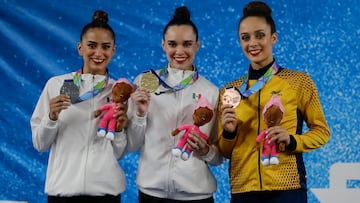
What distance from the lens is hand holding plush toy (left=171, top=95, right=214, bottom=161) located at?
231 cm

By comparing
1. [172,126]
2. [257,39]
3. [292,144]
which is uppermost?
[257,39]

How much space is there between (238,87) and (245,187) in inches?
15.7

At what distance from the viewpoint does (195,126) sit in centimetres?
236

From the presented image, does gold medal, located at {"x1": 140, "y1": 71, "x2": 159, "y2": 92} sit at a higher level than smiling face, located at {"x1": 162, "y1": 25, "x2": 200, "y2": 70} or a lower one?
lower

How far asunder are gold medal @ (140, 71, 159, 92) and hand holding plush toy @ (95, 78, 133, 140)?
0.25ft

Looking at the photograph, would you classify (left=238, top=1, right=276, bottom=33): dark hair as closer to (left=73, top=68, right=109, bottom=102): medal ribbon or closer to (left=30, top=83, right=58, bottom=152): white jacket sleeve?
(left=73, top=68, right=109, bottom=102): medal ribbon

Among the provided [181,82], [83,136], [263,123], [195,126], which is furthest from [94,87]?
[263,123]

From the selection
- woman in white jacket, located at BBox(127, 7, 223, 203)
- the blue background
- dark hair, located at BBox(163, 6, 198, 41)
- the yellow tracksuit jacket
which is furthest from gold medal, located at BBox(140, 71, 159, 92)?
the blue background

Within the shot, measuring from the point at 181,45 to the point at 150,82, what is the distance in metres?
0.20

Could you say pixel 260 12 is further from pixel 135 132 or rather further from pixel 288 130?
pixel 135 132

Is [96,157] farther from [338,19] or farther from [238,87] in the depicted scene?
[338,19]

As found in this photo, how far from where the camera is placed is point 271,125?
87.5 inches

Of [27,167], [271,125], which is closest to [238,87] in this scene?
[271,125]

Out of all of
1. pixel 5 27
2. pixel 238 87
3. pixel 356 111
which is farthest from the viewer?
pixel 5 27
